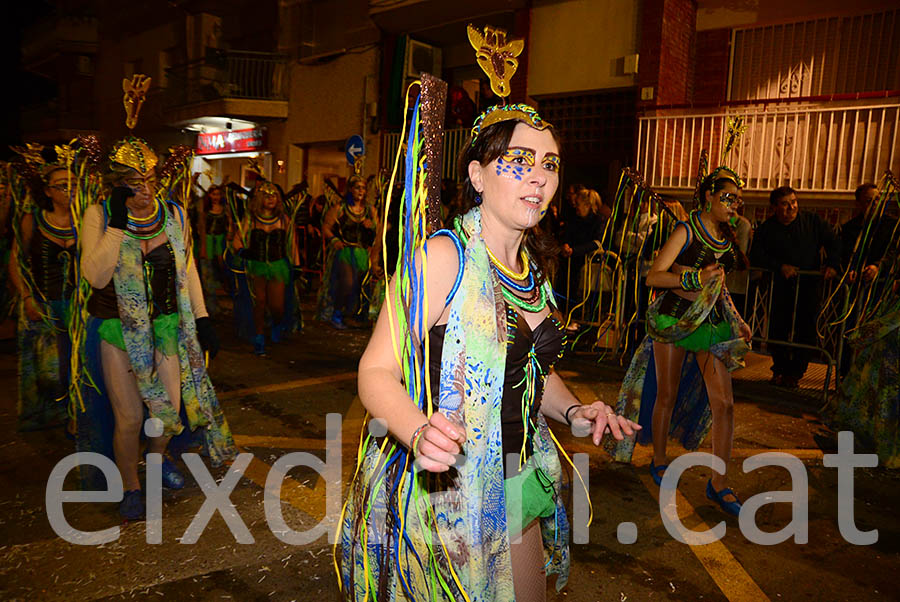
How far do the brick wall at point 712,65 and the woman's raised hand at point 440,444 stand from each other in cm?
1093

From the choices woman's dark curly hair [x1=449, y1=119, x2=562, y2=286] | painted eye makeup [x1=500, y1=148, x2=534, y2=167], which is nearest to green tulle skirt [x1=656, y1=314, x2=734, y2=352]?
woman's dark curly hair [x1=449, y1=119, x2=562, y2=286]

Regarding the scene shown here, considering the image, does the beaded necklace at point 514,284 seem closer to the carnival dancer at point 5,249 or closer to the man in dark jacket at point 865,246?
the man in dark jacket at point 865,246

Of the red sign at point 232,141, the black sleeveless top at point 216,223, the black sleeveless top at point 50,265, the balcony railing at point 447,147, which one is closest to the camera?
the black sleeveless top at point 50,265

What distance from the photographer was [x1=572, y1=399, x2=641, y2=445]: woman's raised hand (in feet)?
6.32

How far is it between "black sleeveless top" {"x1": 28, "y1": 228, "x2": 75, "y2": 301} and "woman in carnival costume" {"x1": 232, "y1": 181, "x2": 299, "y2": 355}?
2837 millimetres

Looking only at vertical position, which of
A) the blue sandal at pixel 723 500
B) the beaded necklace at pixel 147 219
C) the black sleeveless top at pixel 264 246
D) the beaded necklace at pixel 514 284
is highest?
the beaded necklace at pixel 147 219

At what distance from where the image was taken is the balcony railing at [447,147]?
14498 millimetres

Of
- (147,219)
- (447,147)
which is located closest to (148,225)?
(147,219)

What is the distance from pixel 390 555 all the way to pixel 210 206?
9890mm

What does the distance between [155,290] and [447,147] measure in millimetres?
11989

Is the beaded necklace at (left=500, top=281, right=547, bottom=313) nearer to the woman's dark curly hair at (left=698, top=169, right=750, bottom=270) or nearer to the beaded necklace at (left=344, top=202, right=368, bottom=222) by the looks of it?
the woman's dark curly hair at (left=698, top=169, right=750, bottom=270)

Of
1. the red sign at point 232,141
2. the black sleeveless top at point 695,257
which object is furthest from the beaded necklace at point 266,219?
the red sign at point 232,141

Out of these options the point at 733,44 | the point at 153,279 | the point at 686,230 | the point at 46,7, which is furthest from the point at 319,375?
the point at 46,7

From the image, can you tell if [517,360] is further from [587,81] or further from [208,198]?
[587,81]
